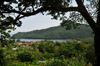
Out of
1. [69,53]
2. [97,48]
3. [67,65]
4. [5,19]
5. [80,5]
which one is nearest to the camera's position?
[5,19]

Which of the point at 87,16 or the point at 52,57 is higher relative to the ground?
the point at 87,16

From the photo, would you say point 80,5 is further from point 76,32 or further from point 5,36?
point 76,32

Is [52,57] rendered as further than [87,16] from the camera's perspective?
Yes

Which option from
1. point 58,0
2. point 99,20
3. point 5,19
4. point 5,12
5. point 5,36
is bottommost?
point 5,36

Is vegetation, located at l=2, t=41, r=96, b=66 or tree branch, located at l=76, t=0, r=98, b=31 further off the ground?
tree branch, located at l=76, t=0, r=98, b=31

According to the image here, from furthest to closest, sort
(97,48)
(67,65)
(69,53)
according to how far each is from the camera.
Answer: (69,53)
(67,65)
(97,48)

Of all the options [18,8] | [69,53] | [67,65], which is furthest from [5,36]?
[69,53]

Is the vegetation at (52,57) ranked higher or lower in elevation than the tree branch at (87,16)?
lower

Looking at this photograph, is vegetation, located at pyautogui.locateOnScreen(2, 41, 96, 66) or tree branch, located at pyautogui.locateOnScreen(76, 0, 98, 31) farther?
vegetation, located at pyautogui.locateOnScreen(2, 41, 96, 66)

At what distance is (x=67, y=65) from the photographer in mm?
6539

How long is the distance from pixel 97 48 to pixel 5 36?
3.21 metres

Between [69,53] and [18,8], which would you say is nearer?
[18,8]

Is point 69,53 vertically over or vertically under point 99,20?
under

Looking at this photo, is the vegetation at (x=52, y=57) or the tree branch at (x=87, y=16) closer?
the tree branch at (x=87, y=16)
